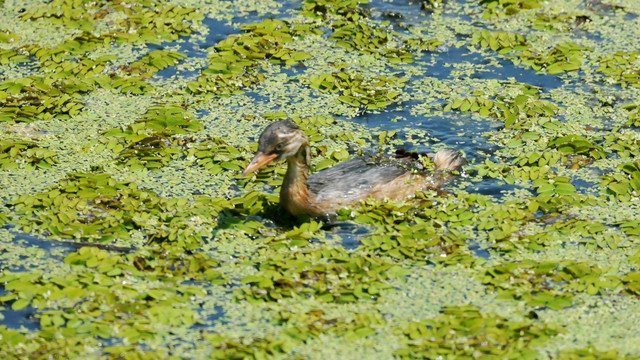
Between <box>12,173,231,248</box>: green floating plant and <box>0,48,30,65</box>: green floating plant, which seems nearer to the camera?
<box>12,173,231,248</box>: green floating plant

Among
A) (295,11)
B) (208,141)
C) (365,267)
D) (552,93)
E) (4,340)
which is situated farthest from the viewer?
(295,11)

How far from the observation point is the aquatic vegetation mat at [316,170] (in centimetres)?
776

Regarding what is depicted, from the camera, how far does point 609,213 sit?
9484 millimetres

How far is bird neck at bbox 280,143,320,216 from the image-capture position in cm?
921

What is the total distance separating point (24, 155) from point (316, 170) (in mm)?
3164

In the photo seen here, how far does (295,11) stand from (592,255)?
6.46 meters

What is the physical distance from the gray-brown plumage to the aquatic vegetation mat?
0.52ft

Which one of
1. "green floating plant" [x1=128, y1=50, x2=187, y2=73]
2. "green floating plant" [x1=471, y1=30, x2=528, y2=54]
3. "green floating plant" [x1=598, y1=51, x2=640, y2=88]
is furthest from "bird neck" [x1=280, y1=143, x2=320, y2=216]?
"green floating plant" [x1=598, y1=51, x2=640, y2=88]

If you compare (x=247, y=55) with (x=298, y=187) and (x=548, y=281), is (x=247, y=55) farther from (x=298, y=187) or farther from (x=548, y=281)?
(x=548, y=281)

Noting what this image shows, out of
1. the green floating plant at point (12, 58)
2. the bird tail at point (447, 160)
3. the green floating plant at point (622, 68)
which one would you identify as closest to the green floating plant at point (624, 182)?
the bird tail at point (447, 160)

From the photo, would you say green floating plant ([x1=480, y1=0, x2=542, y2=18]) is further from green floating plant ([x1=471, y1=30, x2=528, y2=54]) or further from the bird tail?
the bird tail

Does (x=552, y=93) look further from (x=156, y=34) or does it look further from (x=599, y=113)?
(x=156, y=34)

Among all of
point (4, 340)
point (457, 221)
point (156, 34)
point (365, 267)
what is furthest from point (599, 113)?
point (4, 340)

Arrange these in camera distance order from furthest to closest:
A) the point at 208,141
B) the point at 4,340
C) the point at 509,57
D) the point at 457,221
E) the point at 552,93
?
the point at 509,57, the point at 552,93, the point at 208,141, the point at 457,221, the point at 4,340
